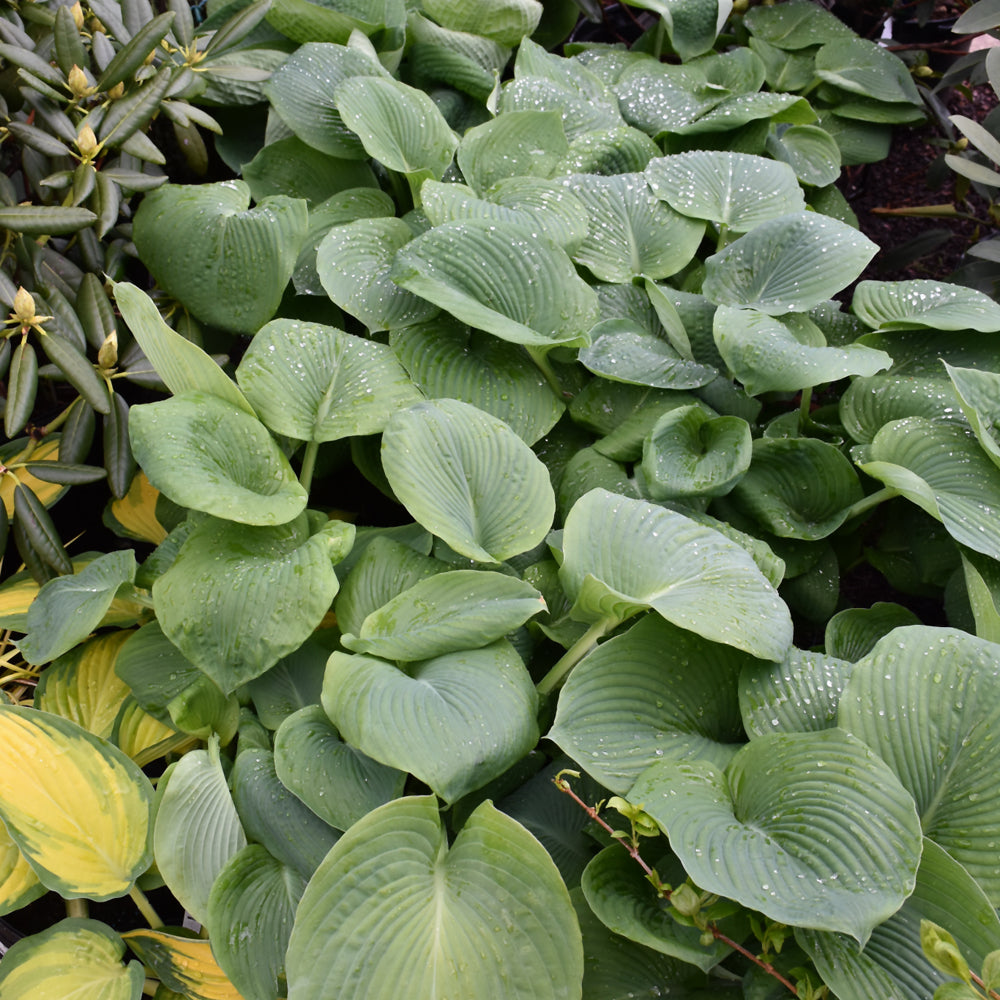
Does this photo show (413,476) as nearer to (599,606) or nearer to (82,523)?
(599,606)

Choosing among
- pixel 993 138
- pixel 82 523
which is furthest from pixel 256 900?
pixel 993 138

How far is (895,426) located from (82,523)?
1.25 m

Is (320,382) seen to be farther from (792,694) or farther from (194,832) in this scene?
(792,694)

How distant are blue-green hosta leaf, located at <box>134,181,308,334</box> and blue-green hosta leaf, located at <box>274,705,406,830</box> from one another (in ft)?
2.10

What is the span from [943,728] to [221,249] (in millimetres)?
1088

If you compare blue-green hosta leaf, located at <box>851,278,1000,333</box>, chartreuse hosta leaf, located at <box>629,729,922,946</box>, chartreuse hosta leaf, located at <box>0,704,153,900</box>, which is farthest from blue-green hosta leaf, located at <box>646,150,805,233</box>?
chartreuse hosta leaf, located at <box>0,704,153,900</box>

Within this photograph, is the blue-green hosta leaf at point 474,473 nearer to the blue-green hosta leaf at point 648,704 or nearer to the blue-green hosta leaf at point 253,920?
the blue-green hosta leaf at point 648,704

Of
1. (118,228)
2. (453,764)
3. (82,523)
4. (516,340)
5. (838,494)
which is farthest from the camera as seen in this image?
(82,523)

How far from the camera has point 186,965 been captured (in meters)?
0.95

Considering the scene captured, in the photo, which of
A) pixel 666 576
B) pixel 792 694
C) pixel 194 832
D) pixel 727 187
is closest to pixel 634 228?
pixel 727 187

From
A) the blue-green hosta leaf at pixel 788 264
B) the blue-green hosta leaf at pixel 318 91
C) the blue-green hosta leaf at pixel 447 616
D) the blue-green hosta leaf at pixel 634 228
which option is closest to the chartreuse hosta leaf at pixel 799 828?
the blue-green hosta leaf at pixel 447 616

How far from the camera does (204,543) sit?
101cm

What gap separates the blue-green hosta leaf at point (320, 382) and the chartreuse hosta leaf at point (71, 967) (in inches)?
23.3

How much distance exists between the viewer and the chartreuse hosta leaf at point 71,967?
0.88 m
